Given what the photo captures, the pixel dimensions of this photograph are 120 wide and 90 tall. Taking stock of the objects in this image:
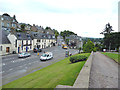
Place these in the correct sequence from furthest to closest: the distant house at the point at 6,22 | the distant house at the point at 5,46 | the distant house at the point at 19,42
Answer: the distant house at the point at 6,22, the distant house at the point at 19,42, the distant house at the point at 5,46

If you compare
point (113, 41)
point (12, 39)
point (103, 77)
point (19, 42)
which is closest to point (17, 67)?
point (103, 77)

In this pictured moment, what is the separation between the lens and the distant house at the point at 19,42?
35.1 m

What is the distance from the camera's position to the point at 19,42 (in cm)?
3706

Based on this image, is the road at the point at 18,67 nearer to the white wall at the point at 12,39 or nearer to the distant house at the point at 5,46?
the distant house at the point at 5,46

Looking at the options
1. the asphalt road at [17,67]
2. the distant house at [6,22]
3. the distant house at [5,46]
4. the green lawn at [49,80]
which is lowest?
the asphalt road at [17,67]

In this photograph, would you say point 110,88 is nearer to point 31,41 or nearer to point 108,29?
point 31,41

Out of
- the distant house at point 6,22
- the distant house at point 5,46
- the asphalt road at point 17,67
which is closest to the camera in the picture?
the asphalt road at point 17,67

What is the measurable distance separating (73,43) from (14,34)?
4766 centimetres

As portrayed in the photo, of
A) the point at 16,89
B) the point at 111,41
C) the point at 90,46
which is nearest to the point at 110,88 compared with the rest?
the point at 16,89

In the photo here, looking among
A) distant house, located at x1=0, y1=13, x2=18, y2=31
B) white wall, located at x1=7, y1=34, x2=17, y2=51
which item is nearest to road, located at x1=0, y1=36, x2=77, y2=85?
white wall, located at x1=7, y1=34, x2=17, y2=51

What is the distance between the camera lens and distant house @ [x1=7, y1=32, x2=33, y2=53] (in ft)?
115

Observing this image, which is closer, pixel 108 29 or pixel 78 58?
pixel 78 58

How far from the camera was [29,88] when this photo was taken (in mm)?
6629

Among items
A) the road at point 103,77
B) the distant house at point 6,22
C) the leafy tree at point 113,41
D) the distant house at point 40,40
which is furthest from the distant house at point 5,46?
the leafy tree at point 113,41
